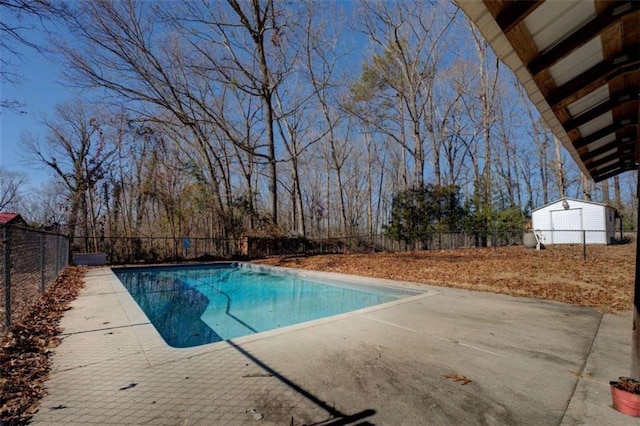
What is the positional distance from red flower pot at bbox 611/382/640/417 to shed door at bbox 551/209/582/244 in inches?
781

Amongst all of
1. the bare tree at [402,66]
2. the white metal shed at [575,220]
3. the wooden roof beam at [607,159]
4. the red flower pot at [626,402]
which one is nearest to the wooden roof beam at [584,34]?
the red flower pot at [626,402]

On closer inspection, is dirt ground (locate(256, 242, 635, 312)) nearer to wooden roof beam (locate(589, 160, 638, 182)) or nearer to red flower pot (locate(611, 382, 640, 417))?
wooden roof beam (locate(589, 160, 638, 182))

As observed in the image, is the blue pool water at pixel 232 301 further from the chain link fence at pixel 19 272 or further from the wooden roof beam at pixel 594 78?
the wooden roof beam at pixel 594 78

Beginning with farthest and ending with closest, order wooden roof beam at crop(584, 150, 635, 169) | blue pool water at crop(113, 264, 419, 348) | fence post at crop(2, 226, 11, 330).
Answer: blue pool water at crop(113, 264, 419, 348) < wooden roof beam at crop(584, 150, 635, 169) < fence post at crop(2, 226, 11, 330)

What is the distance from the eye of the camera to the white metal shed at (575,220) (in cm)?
1756

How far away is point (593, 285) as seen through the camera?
640 centimetres

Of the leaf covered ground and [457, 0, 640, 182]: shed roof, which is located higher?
[457, 0, 640, 182]: shed roof

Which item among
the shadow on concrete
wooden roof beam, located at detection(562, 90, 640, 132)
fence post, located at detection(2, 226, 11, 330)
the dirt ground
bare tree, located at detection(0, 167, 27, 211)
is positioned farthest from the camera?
bare tree, located at detection(0, 167, 27, 211)

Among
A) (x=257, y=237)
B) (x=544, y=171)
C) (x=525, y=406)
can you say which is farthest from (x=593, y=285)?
(x=544, y=171)

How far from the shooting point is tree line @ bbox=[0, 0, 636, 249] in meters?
13.2

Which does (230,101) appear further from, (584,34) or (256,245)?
(584,34)

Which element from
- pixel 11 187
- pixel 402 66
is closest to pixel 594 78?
pixel 402 66

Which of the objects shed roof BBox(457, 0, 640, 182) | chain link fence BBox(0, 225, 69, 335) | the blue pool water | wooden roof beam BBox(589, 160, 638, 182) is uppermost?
shed roof BBox(457, 0, 640, 182)

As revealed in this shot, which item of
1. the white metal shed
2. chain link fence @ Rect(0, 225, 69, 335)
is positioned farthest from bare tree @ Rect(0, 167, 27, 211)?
the white metal shed
